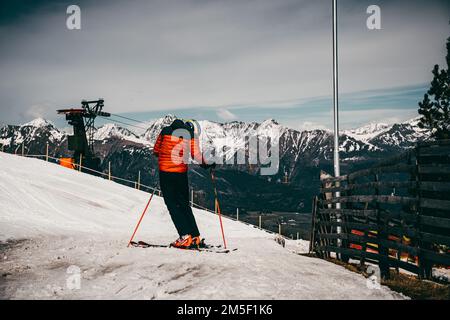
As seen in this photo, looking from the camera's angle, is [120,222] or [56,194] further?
[56,194]

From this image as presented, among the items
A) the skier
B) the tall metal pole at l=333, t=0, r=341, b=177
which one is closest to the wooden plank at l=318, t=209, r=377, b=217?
the tall metal pole at l=333, t=0, r=341, b=177

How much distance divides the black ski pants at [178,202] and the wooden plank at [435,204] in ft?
15.4

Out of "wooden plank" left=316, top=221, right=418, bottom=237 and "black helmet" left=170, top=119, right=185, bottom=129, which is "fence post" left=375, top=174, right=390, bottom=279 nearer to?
"wooden plank" left=316, top=221, right=418, bottom=237

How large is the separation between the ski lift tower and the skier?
154 ft

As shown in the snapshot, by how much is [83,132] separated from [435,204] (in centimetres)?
5776

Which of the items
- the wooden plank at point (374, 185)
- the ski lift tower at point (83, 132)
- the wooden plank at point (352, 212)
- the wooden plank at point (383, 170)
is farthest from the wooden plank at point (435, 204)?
the ski lift tower at point (83, 132)

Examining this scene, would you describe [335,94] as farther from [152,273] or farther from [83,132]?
[83,132]

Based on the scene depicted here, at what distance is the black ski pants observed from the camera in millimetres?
8477

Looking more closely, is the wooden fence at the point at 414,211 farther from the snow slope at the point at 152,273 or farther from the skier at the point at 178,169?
the skier at the point at 178,169

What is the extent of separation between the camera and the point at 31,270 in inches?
248
